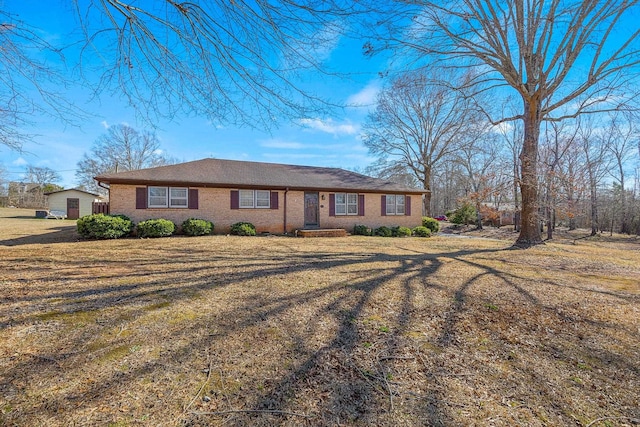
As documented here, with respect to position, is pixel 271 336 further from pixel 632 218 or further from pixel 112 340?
pixel 632 218

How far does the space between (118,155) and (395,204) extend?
30663 millimetres

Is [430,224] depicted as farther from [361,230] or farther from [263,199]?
[263,199]

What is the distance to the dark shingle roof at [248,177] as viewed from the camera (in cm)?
1197

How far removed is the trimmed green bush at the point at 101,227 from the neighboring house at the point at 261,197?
1.18m

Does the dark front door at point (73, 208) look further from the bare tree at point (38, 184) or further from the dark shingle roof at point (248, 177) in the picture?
the dark shingle roof at point (248, 177)

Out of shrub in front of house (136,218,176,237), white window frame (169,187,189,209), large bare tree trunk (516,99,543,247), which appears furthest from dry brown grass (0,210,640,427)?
white window frame (169,187,189,209)

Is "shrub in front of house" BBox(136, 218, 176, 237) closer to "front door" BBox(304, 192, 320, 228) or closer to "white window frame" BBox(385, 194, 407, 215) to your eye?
"front door" BBox(304, 192, 320, 228)

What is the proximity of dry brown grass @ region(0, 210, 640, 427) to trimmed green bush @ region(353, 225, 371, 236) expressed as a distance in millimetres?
9787

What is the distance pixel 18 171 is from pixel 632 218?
59.4 meters

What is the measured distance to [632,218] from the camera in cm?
2248

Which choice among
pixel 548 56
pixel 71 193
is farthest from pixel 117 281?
pixel 71 193

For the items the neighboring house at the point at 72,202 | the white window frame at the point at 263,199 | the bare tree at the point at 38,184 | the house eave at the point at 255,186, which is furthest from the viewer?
the bare tree at the point at 38,184

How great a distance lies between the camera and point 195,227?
1180cm

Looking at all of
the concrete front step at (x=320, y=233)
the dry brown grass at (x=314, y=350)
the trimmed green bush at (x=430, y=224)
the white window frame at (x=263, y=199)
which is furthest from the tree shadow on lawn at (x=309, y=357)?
the trimmed green bush at (x=430, y=224)
